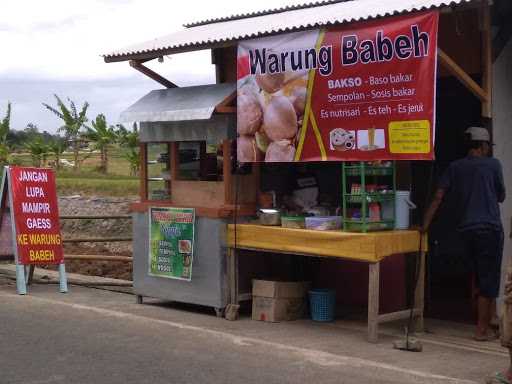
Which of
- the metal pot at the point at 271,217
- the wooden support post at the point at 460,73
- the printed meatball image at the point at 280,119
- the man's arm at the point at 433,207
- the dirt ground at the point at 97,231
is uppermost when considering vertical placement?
the wooden support post at the point at 460,73

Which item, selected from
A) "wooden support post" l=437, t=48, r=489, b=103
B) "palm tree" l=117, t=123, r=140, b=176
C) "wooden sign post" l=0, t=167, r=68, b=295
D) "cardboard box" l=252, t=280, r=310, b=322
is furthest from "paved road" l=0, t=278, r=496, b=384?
"palm tree" l=117, t=123, r=140, b=176

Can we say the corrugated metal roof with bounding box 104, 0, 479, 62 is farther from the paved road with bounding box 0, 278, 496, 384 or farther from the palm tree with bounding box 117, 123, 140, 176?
the palm tree with bounding box 117, 123, 140, 176

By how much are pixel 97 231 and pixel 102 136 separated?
12.5 metres

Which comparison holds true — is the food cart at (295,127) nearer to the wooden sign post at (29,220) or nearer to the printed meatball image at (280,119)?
the printed meatball image at (280,119)

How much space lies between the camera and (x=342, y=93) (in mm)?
8500

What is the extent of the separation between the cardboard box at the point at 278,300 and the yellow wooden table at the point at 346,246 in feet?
0.92

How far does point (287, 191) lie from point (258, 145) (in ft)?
3.51

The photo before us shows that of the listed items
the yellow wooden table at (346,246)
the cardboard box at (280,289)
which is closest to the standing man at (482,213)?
the yellow wooden table at (346,246)

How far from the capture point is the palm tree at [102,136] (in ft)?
109

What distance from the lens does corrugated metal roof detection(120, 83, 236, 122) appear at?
955 cm

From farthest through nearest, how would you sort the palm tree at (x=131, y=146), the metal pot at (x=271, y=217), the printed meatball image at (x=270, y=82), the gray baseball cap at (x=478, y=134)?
1. the palm tree at (x=131, y=146)
2. the metal pot at (x=271, y=217)
3. the printed meatball image at (x=270, y=82)
4. the gray baseball cap at (x=478, y=134)

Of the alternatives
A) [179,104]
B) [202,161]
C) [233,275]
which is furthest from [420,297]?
[179,104]

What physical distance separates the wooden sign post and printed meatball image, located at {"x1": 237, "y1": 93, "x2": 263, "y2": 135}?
3.73 metres

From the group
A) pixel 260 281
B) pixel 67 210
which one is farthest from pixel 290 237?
pixel 67 210
